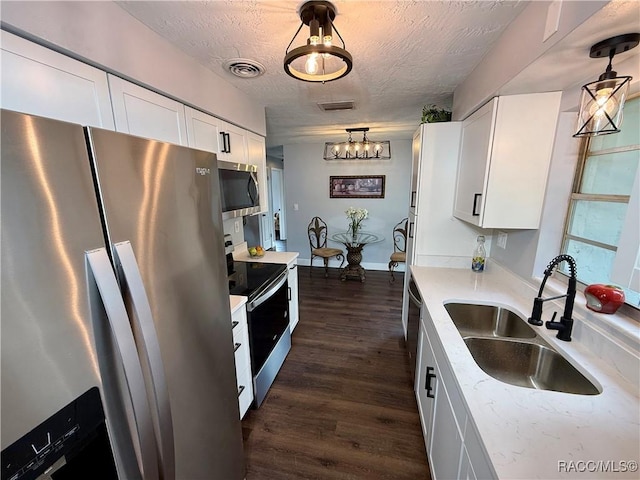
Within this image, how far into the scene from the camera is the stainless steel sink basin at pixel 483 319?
1627mm

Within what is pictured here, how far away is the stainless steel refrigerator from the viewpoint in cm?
48

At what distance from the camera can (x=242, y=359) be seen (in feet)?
5.62

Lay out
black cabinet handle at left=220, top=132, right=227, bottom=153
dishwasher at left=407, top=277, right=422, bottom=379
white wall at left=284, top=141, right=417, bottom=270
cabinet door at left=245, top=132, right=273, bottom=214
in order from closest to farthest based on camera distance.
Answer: dishwasher at left=407, top=277, right=422, bottom=379
black cabinet handle at left=220, top=132, right=227, bottom=153
cabinet door at left=245, top=132, right=273, bottom=214
white wall at left=284, top=141, right=417, bottom=270

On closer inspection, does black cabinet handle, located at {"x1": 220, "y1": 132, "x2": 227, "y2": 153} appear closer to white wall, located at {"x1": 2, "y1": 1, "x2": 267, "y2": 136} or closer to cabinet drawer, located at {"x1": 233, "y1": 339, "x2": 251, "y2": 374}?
white wall, located at {"x1": 2, "y1": 1, "x2": 267, "y2": 136}

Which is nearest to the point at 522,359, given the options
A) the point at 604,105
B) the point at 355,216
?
the point at 604,105

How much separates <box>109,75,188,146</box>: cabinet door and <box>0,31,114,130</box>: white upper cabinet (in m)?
0.05

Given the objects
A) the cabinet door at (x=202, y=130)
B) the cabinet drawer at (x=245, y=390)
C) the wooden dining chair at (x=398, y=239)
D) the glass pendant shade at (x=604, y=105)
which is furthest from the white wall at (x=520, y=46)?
the wooden dining chair at (x=398, y=239)

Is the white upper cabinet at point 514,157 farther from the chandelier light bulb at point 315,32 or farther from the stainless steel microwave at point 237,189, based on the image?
the stainless steel microwave at point 237,189

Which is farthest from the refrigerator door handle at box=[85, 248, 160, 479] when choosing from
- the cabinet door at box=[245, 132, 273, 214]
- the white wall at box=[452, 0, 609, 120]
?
the cabinet door at box=[245, 132, 273, 214]

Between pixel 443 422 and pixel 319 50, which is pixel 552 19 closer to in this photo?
pixel 319 50

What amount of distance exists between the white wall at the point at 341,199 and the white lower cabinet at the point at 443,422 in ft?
10.6

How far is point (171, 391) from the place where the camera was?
863mm

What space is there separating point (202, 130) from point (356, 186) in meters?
3.38

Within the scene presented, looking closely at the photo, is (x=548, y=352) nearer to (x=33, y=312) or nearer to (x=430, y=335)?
(x=430, y=335)
